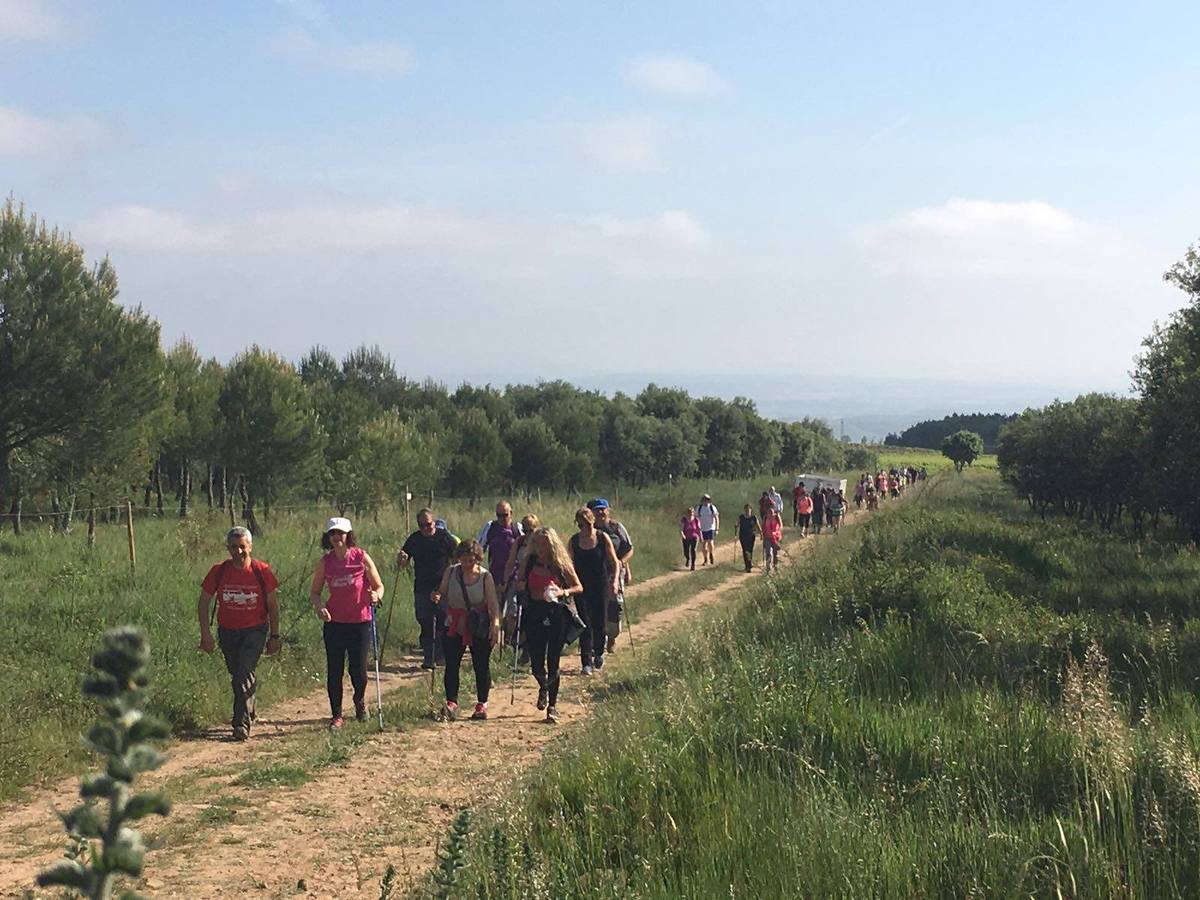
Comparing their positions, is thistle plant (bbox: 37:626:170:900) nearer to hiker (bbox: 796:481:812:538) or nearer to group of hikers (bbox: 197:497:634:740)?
group of hikers (bbox: 197:497:634:740)

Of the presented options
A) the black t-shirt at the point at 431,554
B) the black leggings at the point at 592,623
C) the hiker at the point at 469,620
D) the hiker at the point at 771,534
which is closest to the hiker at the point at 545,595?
the hiker at the point at 469,620

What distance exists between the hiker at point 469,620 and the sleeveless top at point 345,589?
2.72ft

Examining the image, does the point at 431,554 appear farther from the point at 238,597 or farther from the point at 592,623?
the point at 238,597

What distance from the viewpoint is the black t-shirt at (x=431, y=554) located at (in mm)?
11953

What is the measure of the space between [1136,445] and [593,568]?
2177cm

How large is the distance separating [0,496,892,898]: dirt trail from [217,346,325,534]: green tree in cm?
3122

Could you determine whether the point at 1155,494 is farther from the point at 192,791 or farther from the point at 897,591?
the point at 192,791

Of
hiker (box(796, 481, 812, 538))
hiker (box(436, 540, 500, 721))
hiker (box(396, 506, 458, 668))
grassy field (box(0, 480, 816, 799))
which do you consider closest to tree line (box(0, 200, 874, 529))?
grassy field (box(0, 480, 816, 799))

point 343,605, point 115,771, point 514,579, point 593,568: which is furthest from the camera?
point 593,568

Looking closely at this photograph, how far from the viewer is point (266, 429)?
3916 centimetres

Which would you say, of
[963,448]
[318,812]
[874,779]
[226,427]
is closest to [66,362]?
[226,427]

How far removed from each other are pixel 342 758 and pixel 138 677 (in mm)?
7248

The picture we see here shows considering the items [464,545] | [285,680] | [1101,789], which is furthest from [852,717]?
[285,680]

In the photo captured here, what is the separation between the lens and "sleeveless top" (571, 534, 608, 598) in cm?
1138
